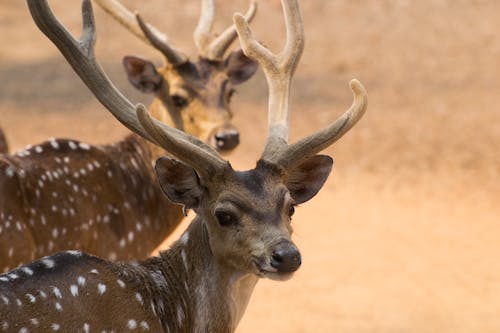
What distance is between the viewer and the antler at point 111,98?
16.9 feet

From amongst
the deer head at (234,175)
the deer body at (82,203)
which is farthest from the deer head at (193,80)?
the deer head at (234,175)

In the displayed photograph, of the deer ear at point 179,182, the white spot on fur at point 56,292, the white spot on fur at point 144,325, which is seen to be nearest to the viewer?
the white spot on fur at point 56,292

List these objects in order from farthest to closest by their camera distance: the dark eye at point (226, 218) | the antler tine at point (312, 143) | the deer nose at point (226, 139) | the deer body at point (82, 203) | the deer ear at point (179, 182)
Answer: the deer nose at point (226, 139)
the deer body at point (82, 203)
the antler tine at point (312, 143)
the deer ear at point (179, 182)
the dark eye at point (226, 218)

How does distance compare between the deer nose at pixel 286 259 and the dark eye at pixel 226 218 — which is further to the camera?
the dark eye at pixel 226 218

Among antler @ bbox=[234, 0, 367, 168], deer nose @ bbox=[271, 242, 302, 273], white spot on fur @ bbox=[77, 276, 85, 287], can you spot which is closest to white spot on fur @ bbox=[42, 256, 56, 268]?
white spot on fur @ bbox=[77, 276, 85, 287]

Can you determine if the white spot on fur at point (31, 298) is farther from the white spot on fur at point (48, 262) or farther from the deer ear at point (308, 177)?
the deer ear at point (308, 177)

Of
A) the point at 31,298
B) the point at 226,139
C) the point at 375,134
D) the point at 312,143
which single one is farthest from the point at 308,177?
the point at 375,134

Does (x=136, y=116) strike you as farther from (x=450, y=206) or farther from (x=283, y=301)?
(x=450, y=206)

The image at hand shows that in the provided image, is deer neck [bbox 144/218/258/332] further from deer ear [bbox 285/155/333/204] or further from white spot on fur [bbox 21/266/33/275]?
white spot on fur [bbox 21/266/33/275]

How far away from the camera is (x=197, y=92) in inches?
315

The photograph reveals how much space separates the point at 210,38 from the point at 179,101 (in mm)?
668

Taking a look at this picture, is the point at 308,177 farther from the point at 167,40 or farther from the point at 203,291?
the point at 167,40

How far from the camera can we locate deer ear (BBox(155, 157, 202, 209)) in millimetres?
5234

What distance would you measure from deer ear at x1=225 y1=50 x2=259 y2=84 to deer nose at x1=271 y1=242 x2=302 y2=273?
3602 millimetres
